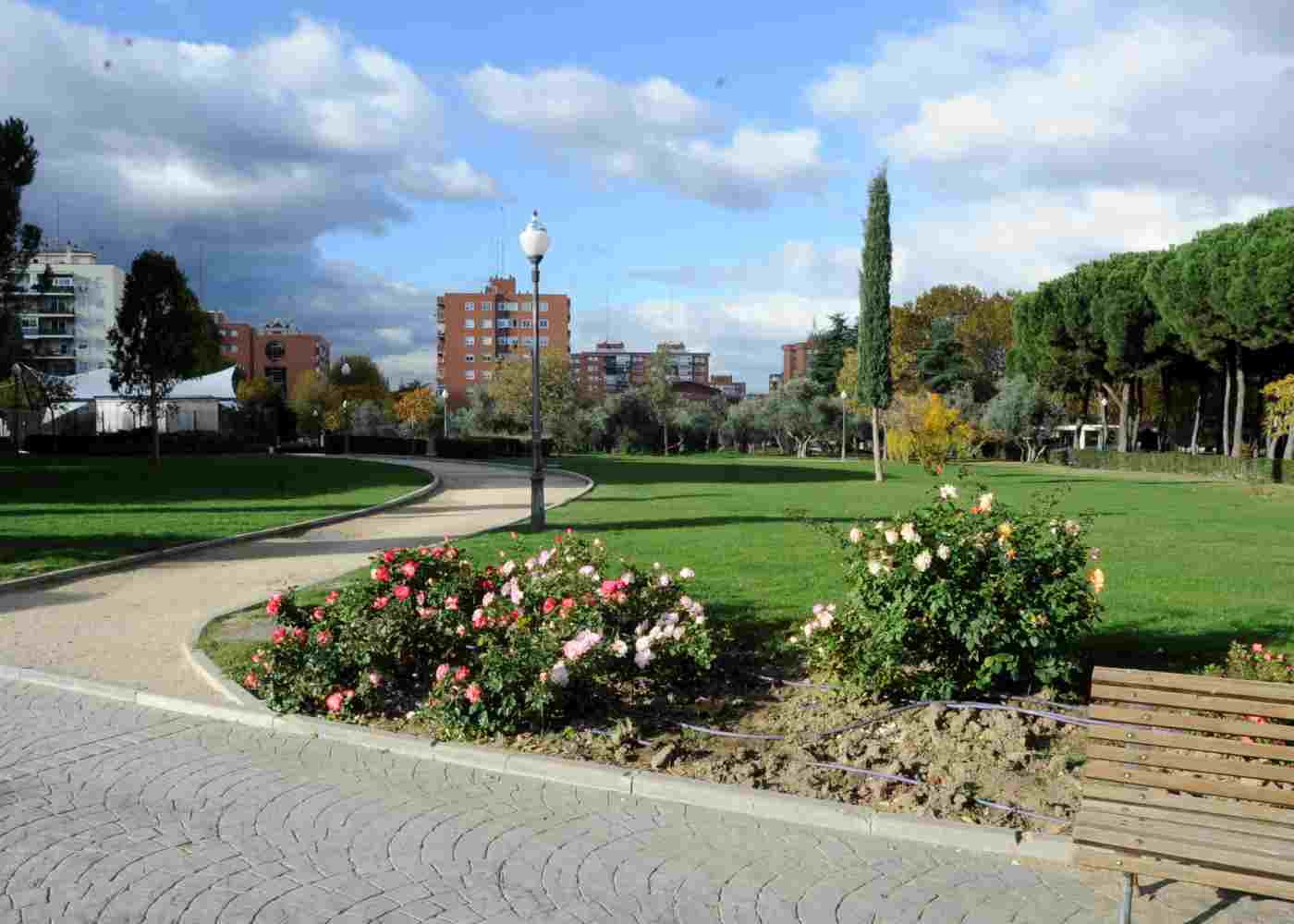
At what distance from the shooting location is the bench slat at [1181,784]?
3484 mm

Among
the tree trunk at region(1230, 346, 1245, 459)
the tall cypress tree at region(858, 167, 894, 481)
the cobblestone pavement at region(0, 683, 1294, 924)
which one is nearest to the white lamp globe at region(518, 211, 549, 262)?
the cobblestone pavement at region(0, 683, 1294, 924)

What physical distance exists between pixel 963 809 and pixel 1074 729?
1303 mm

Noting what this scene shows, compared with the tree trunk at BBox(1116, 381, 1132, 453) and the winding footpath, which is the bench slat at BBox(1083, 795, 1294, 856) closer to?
the winding footpath

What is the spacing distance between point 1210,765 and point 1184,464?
48.3m

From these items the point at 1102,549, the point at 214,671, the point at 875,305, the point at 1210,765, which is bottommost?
the point at 214,671

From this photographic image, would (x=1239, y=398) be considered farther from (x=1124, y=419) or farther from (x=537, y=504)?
(x=537, y=504)

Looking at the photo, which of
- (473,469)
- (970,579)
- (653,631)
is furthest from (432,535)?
(473,469)

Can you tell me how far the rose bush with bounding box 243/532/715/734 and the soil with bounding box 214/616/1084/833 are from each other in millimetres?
204

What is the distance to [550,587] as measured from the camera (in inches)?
261

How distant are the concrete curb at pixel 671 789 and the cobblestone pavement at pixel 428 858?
0.23 ft

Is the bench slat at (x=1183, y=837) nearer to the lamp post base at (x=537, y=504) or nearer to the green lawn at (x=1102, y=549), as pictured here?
the green lawn at (x=1102, y=549)

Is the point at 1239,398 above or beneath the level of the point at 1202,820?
above

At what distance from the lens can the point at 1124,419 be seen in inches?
2190

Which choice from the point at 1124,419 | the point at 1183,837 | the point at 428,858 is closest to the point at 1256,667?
the point at 1183,837
